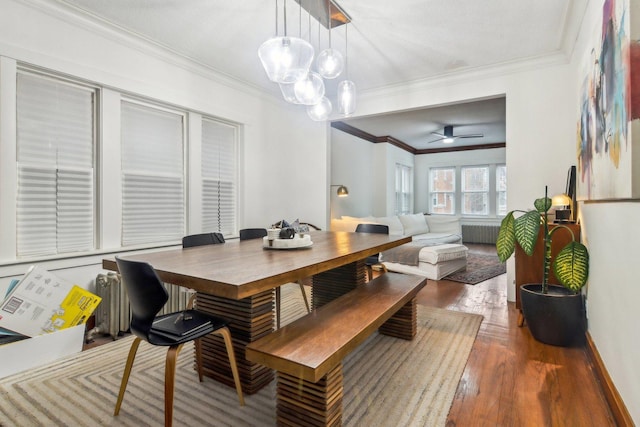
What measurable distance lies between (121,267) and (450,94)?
3.99m

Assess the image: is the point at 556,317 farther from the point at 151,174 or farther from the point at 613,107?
the point at 151,174

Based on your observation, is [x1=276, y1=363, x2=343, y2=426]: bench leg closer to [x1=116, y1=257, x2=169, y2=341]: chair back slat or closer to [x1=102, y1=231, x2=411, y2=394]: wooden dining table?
[x1=102, y1=231, x2=411, y2=394]: wooden dining table

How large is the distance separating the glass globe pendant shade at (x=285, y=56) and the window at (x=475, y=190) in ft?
26.6

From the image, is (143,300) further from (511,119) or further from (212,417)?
(511,119)

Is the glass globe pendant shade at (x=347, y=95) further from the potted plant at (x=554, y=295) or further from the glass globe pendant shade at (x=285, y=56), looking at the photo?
the potted plant at (x=554, y=295)

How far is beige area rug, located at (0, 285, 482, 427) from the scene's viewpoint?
5.53 ft

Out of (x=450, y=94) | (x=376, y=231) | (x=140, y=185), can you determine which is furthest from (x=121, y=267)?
(x=450, y=94)

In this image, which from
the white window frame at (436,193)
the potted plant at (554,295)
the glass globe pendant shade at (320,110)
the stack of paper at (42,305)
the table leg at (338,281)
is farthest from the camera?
the white window frame at (436,193)

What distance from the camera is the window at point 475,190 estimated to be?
8.95 m

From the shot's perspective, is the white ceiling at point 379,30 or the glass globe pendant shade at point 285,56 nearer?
the glass globe pendant shade at point 285,56

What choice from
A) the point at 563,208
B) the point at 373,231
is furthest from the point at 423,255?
the point at 563,208

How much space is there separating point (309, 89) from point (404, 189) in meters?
6.90

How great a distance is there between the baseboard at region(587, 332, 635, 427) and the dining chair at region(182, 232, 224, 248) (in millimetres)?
2781

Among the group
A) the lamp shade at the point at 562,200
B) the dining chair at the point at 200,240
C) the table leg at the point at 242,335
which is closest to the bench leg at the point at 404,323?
the table leg at the point at 242,335
